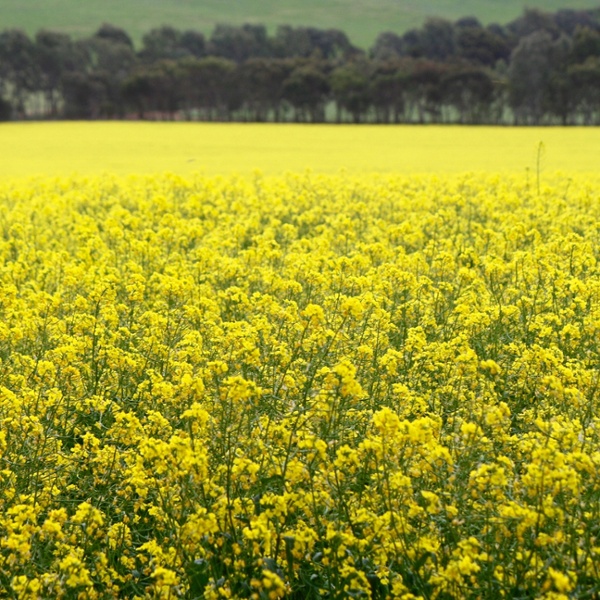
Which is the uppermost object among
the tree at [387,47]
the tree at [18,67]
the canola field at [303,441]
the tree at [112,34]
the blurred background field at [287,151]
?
the tree at [112,34]

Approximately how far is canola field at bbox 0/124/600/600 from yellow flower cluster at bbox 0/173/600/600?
2 centimetres

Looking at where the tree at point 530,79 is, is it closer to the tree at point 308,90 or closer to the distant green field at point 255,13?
the tree at point 308,90

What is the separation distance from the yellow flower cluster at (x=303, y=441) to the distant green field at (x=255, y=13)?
14527 centimetres

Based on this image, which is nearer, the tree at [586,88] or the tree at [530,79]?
the tree at [586,88]

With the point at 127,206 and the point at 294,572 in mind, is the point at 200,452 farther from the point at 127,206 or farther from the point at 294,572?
the point at 127,206

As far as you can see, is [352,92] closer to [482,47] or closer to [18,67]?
[482,47]

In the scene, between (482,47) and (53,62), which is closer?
(53,62)

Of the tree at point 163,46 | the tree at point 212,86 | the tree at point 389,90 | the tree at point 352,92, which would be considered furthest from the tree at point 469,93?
the tree at point 163,46

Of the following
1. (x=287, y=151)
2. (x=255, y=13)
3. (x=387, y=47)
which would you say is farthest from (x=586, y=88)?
(x=255, y=13)

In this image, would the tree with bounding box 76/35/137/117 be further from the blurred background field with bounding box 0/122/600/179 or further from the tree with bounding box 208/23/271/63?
the blurred background field with bounding box 0/122/600/179

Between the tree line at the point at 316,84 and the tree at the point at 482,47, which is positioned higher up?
the tree at the point at 482,47

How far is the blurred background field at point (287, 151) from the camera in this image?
2739cm

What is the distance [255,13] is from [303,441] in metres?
174

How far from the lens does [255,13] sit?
169 m
